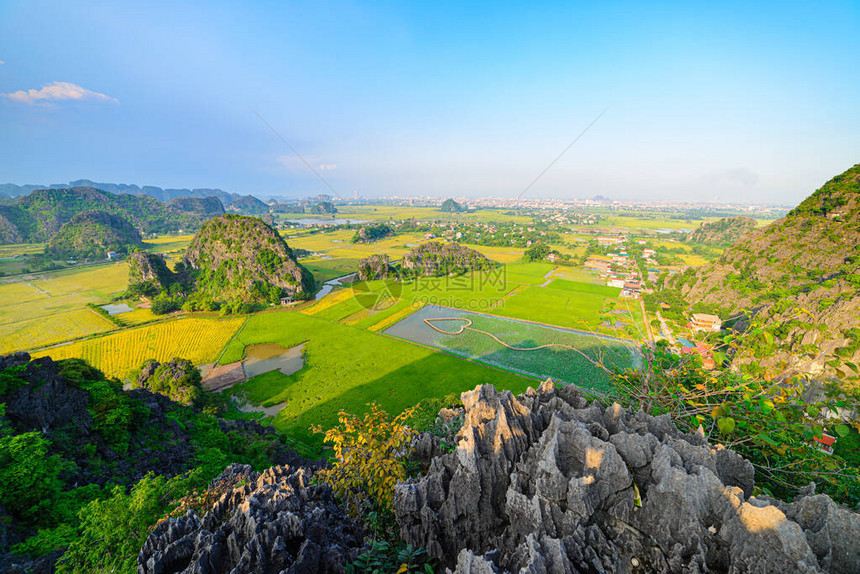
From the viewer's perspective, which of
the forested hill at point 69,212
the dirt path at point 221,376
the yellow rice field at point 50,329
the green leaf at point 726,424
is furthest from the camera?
the forested hill at point 69,212

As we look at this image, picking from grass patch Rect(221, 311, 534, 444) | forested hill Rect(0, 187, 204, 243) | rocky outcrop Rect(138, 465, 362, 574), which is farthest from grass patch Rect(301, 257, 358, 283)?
forested hill Rect(0, 187, 204, 243)

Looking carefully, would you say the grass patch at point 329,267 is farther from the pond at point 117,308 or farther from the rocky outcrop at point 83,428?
the rocky outcrop at point 83,428

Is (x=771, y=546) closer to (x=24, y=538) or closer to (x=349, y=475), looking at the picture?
(x=349, y=475)

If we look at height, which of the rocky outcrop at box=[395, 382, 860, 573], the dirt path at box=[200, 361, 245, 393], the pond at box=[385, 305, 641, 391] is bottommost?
the dirt path at box=[200, 361, 245, 393]

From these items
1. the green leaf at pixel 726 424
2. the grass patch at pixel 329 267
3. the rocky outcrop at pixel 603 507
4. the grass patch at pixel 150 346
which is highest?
the green leaf at pixel 726 424

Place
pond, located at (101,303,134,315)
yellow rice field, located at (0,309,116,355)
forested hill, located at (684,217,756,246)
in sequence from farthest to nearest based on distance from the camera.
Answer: forested hill, located at (684,217,756,246)
pond, located at (101,303,134,315)
yellow rice field, located at (0,309,116,355)

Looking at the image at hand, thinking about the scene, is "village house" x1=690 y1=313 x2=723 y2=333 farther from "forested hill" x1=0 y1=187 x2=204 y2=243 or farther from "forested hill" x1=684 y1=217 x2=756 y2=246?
"forested hill" x1=0 y1=187 x2=204 y2=243

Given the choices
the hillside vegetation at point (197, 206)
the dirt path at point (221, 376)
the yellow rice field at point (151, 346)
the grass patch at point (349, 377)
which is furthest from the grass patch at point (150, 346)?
the hillside vegetation at point (197, 206)

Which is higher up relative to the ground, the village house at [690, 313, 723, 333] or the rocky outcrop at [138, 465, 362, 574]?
the rocky outcrop at [138, 465, 362, 574]
